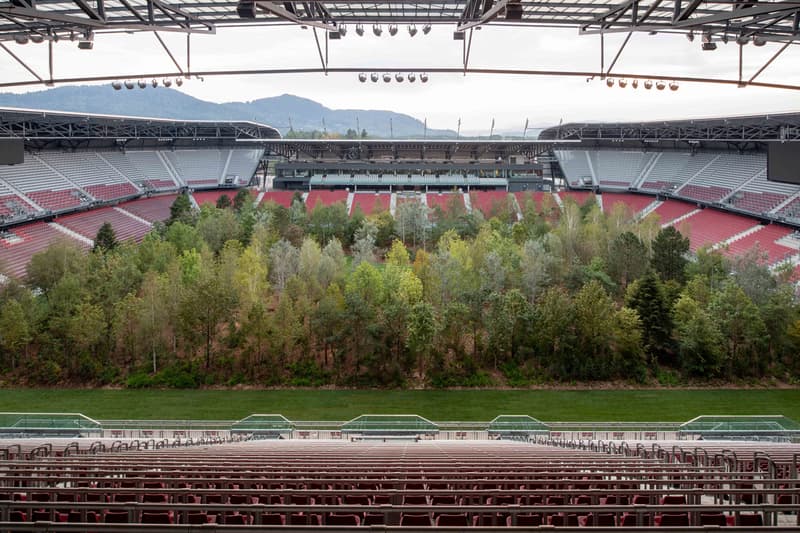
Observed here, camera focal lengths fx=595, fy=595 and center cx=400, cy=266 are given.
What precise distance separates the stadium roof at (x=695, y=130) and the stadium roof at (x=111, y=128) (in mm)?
35230

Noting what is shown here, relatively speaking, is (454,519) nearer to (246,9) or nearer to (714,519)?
(714,519)

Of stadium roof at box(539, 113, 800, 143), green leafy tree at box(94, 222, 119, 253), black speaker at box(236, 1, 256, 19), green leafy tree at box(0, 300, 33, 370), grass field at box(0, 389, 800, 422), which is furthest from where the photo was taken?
stadium roof at box(539, 113, 800, 143)

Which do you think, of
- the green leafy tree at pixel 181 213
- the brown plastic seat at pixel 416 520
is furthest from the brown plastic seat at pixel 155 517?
the green leafy tree at pixel 181 213

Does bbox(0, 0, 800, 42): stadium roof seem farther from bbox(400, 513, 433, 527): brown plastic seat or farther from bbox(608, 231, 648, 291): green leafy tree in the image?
bbox(608, 231, 648, 291): green leafy tree

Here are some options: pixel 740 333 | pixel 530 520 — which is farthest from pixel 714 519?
pixel 740 333

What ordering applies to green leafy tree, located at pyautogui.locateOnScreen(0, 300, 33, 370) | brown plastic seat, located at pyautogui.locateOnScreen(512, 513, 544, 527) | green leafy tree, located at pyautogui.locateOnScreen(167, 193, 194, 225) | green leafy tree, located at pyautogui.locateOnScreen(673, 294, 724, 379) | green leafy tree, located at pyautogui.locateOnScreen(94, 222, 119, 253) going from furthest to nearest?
green leafy tree, located at pyautogui.locateOnScreen(167, 193, 194, 225) → green leafy tree, located at pyautogui.locateOnScreen(94, 222, 119, 253) → green leafy tree, located at pyautogui.locateOnScreen(673, 294, 724, 379) → green leafy tree, located at pyautogui.locateOnScreen(0, 300, 33, 370) → brown plastic seat, located at pyautogui.locateOnScreen(512, 513, 544, 527)

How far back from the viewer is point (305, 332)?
26.5 m

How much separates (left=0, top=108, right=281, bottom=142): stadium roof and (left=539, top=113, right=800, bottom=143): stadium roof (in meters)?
35.2

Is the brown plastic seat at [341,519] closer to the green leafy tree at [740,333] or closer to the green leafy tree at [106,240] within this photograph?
the green leafy tree at [740,333]

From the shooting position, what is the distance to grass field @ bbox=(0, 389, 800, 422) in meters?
22.5

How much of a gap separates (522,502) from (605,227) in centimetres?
3696

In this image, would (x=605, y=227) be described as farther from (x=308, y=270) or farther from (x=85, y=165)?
(x=85, y=165)

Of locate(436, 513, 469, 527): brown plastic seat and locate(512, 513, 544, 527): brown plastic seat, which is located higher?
locate(436, 513, 469, 527): brown plastic seat

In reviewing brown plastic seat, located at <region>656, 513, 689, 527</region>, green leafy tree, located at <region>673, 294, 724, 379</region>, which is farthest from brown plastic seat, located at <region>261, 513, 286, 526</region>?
green leafy tree, located at <region>673, 294, 724, 379</region>
